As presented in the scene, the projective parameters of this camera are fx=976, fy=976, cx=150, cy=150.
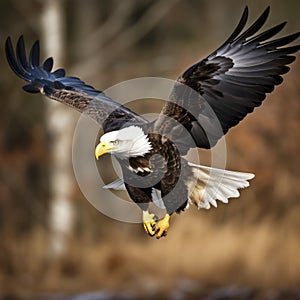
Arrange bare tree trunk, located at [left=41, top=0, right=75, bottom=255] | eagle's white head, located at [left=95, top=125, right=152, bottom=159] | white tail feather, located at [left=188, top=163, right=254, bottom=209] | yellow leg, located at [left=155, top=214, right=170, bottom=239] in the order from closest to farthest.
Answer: eagle's white head, located at [left=95, top=125, right=152, bottom=159], yellow leg, located at [left=155, top=214, right=170, bottom=239], white tail feather, located at [left=188, top=163, right=254, bottom=209], bare tree trunk, located at [left=41, top=0, right=75, bottom=255]

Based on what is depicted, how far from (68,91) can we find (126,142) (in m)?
1.01

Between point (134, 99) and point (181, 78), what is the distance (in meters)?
7.12

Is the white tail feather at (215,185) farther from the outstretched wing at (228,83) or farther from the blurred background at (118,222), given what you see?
the blurred background at (118,222)

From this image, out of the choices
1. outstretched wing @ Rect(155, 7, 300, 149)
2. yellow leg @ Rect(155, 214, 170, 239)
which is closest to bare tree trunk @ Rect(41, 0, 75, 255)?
yellow leg @ Rect(155, 214, 170, 239)

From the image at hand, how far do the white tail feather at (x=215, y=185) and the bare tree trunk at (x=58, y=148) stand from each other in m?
5.40

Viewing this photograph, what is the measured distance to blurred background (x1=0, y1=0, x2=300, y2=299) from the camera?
9883 millimetres

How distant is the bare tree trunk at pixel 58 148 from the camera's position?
436 inches

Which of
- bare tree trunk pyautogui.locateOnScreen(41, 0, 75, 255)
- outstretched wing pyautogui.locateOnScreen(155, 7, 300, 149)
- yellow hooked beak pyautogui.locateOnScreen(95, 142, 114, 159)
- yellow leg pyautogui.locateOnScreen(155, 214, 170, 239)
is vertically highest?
bare tree trunk pyautogui.locateOnScreen(41, 0, 75, 255)

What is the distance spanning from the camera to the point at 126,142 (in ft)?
17.2

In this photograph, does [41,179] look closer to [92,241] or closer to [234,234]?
[92,241]

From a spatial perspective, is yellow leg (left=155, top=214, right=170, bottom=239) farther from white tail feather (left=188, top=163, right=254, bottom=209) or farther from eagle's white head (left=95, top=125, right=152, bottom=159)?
eagle's white head (left=95, top=125, right=152, bottom=159)

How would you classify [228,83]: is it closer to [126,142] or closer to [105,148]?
[126,142]

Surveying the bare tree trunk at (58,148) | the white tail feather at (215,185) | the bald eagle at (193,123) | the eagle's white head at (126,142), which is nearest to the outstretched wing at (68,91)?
the bald eagle at (193,123)

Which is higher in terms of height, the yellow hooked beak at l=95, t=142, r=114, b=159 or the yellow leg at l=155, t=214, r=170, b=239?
the yellow hooked beak at l=95, t=142, r=114, b=159
